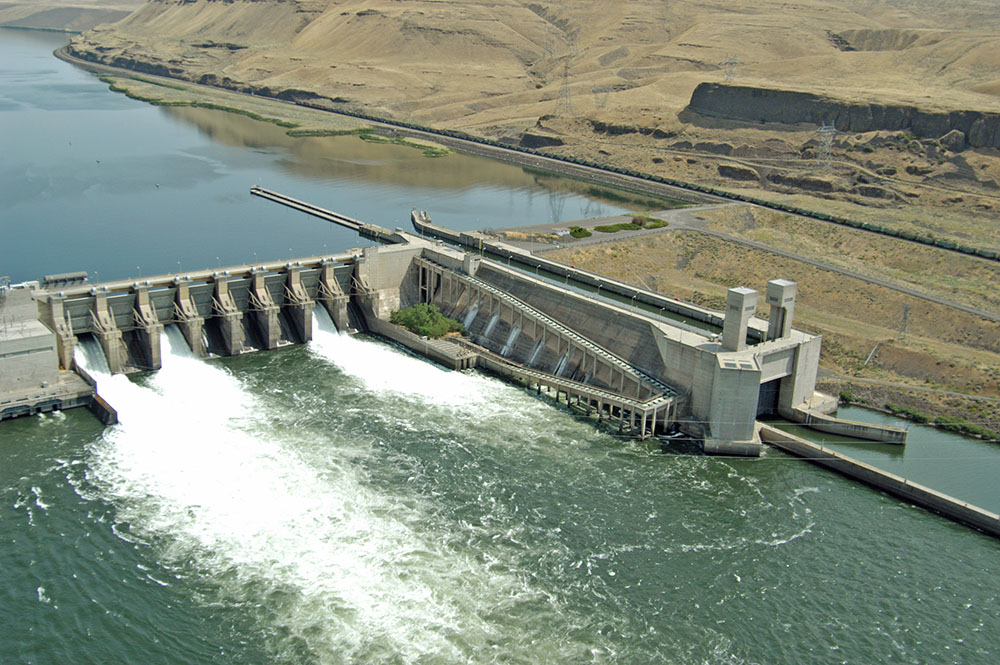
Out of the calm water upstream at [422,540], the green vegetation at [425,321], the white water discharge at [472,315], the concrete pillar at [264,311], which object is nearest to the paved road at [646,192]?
the white water discharge at [472,315]

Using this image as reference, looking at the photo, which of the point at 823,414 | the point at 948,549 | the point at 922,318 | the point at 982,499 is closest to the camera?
the point at 948,549

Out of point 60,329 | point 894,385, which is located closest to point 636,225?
point 894,385

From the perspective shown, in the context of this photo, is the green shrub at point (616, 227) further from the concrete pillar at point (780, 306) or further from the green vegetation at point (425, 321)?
the concrete pillar at point (780, 306)

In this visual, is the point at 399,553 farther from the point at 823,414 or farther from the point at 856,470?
the point at 823,414

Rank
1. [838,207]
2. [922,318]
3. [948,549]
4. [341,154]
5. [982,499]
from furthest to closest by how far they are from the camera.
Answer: [341,154] < [838,207] < [922,318] < [982,499] < [948,549]

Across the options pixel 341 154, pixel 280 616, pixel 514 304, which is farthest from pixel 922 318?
pixel 341 154
